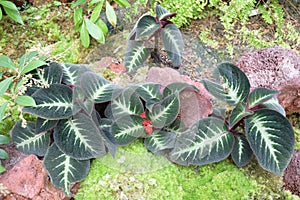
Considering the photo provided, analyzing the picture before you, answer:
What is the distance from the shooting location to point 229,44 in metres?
2.63

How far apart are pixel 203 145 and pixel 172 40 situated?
0.70 m

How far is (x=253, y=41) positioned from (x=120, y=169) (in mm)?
1346

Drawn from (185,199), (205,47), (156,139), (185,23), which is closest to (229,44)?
(205,47)

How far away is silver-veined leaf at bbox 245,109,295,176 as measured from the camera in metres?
1.81

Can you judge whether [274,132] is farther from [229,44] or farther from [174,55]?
[229,44]

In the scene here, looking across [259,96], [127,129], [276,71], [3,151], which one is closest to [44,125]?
[3,151]

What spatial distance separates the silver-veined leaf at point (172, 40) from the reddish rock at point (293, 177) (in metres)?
0.88

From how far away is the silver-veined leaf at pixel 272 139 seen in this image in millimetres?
1811

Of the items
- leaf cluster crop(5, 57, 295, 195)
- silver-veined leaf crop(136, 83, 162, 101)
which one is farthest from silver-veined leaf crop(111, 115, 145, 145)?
silver-veined leaf crop(136, 83, 162, 101)

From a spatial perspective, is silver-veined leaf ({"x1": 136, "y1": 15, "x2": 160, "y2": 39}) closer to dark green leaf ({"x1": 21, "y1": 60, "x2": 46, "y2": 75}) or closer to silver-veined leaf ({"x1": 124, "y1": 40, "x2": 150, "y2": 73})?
silver-veined leaf ({"x1": 124, "y1": 40, "x2": 150, "y2": 73})

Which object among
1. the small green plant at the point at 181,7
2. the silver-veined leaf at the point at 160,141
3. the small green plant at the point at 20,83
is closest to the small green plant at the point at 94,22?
the small green plant at the point at 181,7

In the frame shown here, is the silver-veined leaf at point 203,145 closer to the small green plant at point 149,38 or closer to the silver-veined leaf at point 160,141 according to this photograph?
the silver-veined leaf at point 160,141

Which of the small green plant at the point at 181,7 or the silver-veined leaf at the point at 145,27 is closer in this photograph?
the silver-veined leaf at the point at 145,27

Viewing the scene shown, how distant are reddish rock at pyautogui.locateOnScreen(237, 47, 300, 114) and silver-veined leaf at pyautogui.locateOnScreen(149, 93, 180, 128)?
495 mm
